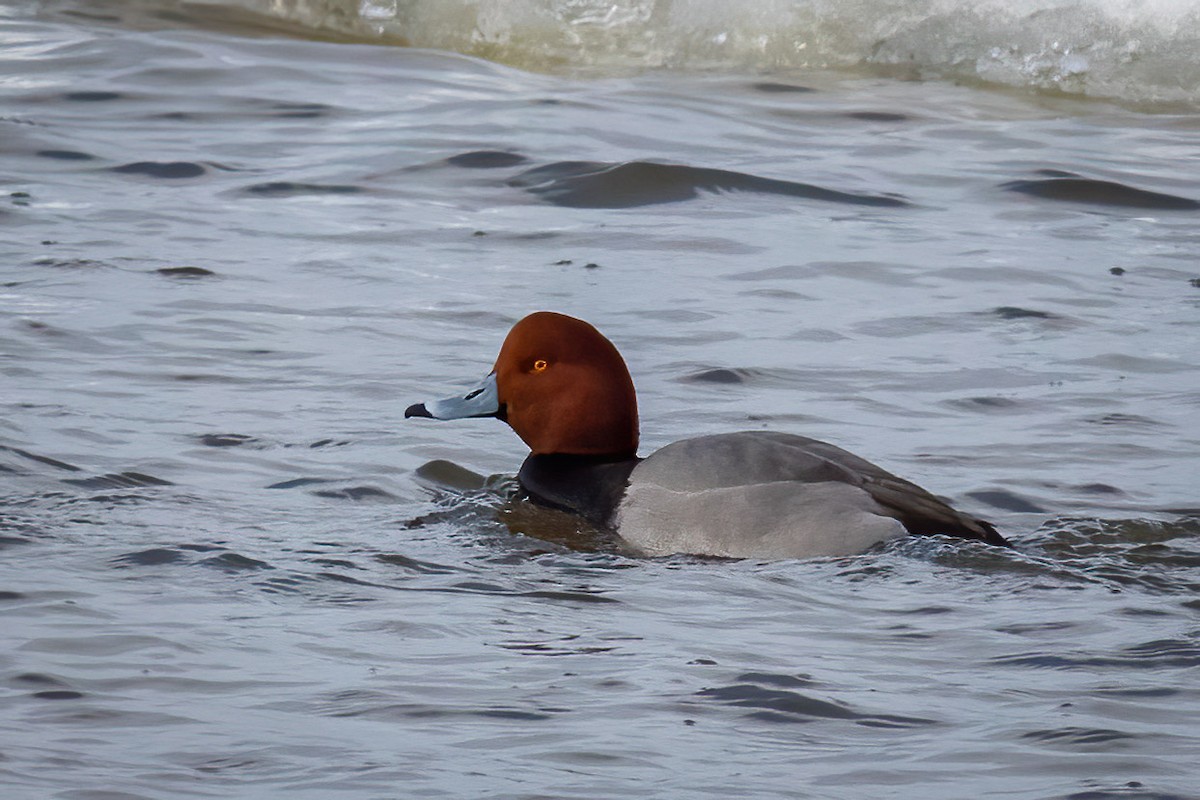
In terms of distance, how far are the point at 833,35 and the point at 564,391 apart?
7.99 meters

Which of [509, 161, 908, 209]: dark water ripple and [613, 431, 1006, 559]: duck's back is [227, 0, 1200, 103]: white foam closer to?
[509, 161, 908, 209]: dark water ripple

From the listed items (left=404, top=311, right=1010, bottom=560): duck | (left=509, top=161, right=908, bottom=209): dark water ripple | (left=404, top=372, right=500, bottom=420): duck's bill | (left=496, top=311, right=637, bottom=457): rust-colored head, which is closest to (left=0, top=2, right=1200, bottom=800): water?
(left=509, top=161, right=908, bottom=209): dark water ripple

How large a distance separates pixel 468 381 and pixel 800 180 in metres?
4.21

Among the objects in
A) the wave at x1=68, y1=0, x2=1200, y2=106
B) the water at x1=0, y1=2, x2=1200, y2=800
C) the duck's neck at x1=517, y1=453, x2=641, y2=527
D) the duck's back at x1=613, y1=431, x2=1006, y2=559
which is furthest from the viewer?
the wave at x1=68, y1=0, x2=1200, y2=106

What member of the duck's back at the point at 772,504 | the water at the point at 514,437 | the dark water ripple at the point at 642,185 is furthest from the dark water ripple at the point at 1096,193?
the duck's back at the point at 772,504

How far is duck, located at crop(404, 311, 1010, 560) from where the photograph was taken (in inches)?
223

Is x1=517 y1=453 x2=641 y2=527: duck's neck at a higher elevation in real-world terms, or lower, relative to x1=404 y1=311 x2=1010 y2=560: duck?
lower

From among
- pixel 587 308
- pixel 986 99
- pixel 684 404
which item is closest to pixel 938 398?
pixel 684 404

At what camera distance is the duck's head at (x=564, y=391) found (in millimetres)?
6492

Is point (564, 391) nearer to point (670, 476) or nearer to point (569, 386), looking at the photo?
point (569, 386)

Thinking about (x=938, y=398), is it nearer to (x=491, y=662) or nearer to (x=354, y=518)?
(x=354, y=518)

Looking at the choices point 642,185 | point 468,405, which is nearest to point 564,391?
point 468,405

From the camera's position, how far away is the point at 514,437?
24.6 ft

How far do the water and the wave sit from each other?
0.05 metres
